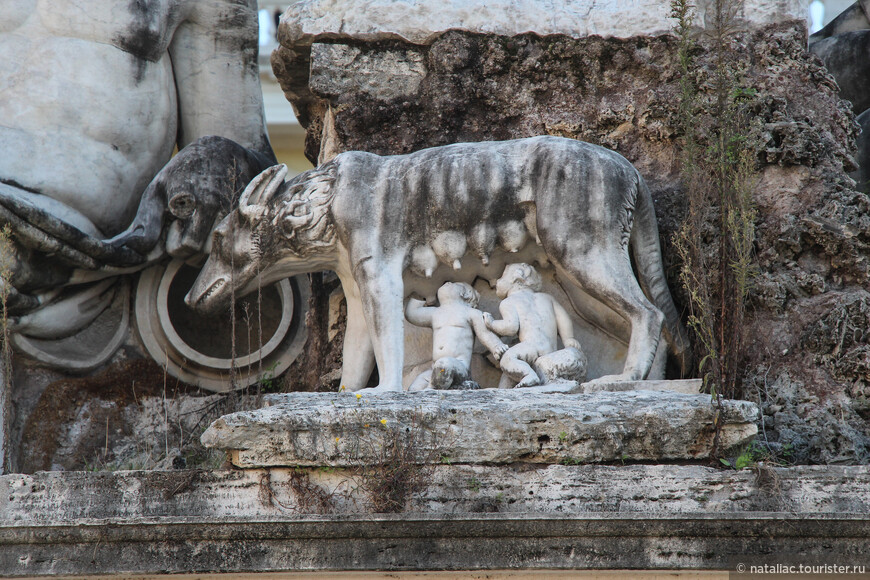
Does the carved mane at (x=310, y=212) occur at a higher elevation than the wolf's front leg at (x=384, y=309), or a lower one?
higher

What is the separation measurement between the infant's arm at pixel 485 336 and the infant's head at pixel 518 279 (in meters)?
0.18

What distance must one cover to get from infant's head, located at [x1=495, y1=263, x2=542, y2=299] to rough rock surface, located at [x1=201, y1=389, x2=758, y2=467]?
97 centimetres

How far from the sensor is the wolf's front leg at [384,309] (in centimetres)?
513

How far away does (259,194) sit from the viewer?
551cm

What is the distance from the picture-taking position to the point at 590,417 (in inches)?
173

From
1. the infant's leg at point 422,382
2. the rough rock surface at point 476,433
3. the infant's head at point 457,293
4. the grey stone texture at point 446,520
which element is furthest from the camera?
the infant's head at point 457,293

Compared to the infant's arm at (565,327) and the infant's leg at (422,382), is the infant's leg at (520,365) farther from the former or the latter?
the infant's leg at (422,382)

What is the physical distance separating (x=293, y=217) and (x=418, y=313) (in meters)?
0.70

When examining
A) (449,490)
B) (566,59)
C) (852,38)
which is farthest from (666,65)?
(449,490)

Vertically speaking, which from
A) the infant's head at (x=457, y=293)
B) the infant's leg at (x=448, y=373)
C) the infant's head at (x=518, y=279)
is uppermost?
the infant's head at (x=518, y=279)

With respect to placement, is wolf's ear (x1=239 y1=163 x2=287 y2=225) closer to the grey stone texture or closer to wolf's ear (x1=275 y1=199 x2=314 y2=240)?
wolf's ear (x1=275 y1=199 x2=314 y2=240)

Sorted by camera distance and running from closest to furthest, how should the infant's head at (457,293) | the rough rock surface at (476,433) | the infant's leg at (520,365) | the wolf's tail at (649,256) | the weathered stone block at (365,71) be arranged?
the rough rock surface at (476,433)
the infant's leg at (520,365)
the infant's head at (457,293)
the wolf's tail at (649,256)
the weathered stone block at (365,71)

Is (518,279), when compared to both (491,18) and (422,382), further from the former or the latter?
(491,18)

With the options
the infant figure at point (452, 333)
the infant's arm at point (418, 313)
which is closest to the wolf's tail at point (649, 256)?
the infant figure at point (452, 333)
